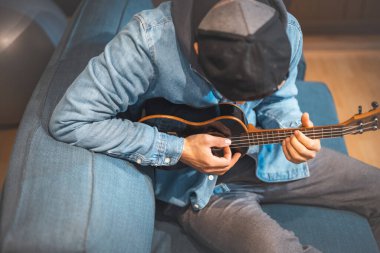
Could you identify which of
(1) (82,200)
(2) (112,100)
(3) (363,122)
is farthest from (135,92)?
(3) (363,122)

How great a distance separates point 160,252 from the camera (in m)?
1.09

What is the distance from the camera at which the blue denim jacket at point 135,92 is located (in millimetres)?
875

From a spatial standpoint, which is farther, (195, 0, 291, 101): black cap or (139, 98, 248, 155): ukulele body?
(139, 98, 248, 155): ukulele body

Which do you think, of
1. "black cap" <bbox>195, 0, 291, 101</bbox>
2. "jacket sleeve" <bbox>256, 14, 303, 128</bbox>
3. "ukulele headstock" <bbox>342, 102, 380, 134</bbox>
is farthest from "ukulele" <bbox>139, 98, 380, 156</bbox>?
"black cap" <bbox>195, 0, 291, 101</bbox>

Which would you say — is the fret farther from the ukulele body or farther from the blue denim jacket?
the blue denim jacket

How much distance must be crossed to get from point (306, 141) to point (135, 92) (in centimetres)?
45

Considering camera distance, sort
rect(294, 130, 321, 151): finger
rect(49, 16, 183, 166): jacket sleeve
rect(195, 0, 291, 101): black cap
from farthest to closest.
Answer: rect(294, 130, 321, 151): finger
rect(49, 16, 183, 166): jacket sleeve
rect(195, 0, 291, 101): black cap

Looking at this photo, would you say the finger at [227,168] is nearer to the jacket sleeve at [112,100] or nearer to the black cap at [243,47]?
the jacket sleeve at [112,100]

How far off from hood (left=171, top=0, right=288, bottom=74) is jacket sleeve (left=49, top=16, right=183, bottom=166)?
80 mm

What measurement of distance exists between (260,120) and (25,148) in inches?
27.5

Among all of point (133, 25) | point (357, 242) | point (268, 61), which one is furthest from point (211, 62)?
point (357, 242)

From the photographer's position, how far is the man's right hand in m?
0.99

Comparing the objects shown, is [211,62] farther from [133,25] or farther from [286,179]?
[286,179]

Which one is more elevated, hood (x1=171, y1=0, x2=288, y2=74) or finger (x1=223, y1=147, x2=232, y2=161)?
hood (x1=171, y1=0, x2=288, y2=74)
